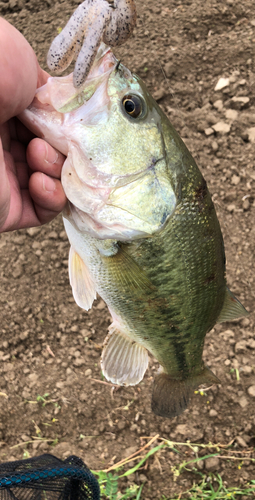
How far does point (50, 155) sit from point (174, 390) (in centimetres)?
118

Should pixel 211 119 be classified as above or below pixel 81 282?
below

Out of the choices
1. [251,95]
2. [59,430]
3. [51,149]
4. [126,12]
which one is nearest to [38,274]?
[59,430]

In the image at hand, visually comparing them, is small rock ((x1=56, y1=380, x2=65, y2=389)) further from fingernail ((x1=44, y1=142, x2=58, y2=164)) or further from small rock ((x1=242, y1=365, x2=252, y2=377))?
fingernail ((x1=44, y1=142, x2=58, y2=164))

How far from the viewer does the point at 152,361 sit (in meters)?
2.57

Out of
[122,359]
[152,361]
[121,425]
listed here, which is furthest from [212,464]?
[122,359]

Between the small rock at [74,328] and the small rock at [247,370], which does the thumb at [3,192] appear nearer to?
the small rock at [74,328]

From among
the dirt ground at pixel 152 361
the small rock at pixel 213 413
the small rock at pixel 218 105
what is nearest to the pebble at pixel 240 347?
the dirt ground at pixel 152 361

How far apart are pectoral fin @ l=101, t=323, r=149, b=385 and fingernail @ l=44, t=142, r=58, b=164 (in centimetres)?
77

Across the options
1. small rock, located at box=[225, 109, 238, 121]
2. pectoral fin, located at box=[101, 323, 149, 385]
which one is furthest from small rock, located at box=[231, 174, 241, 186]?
pectoral fin, located at box=[101, 323, 149, 385]

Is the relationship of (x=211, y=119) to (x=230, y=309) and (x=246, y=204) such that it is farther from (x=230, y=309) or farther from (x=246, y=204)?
(x=230, y=309)

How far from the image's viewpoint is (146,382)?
251cm

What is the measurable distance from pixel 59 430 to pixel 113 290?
1.36 metres

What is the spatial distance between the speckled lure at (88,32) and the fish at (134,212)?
8cm

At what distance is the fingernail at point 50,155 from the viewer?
1250 millimetres
